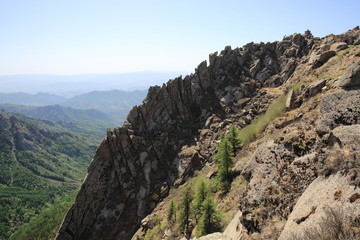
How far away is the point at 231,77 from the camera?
67.5 meters

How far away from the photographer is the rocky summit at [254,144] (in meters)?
13.4

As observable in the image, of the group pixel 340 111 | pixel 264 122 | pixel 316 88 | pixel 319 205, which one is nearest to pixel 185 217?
pixel 264 122

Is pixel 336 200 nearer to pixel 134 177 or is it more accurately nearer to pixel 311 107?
pixel 311 107

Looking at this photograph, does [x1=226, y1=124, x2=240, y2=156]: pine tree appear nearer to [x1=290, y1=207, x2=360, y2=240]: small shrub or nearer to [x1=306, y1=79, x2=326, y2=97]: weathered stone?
[x1=306, y1=79, x2=326, y2=97]: weathered stone

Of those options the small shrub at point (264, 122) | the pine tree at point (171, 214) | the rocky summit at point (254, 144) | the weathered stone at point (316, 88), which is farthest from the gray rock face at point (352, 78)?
the pine tree at point (171, 214)

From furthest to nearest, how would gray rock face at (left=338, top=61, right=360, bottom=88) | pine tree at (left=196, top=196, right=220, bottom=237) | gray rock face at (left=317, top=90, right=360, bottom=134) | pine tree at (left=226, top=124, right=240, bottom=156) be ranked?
pine tree at (left=226, top=124, right=240, bottom=156) < pine tree at (left=196, top=196, right=220, bottom=237) < gray rock face at (left=338, top=61, right=360, bottom=88) < gray rock face at (left=317, top=90, right=360, bottom=134)

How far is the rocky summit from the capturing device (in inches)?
528

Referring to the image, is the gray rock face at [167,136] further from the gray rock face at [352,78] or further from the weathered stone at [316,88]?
the gray rock face at [352,78]

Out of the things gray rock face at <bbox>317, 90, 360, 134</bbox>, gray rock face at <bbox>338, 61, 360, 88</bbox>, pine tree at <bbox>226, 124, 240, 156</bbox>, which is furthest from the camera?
pine tree at <bbox>226, 124, 240, 156</bbox>

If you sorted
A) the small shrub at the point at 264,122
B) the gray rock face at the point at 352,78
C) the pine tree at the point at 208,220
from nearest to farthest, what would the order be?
the gray rock face at the point at 352,78 < the pine tree at the point at 208,220 < the small shrub at the point at 264,122

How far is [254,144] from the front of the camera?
32.6 m

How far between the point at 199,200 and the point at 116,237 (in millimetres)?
23807

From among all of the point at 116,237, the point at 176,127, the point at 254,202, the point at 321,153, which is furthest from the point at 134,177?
the point at 321,153

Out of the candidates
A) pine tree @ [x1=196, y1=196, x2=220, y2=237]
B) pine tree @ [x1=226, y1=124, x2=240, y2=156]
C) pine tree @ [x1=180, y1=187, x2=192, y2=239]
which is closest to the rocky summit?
pine tree @ [x1=226, y1=124, x2=240, y2=156]
